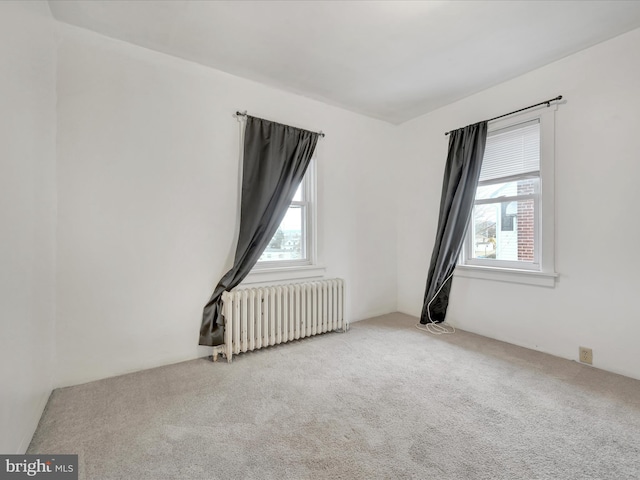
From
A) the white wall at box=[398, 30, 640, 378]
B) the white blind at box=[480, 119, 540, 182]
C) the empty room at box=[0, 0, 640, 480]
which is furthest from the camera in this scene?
the white blind at box=[480, 119, 540, 182]

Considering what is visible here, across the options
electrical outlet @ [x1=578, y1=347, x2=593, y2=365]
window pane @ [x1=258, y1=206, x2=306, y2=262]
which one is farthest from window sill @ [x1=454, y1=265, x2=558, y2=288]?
window pane @ [x1=258, y1=206, x2=306, y2=262]

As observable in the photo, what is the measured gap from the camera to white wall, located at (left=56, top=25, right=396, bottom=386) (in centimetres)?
226

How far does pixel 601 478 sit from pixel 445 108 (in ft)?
11.7

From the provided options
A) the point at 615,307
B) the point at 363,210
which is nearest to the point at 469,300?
the point at 615,307

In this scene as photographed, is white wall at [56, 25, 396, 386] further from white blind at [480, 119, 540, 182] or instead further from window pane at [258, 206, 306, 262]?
white blind at [480, 119, 540, 182]

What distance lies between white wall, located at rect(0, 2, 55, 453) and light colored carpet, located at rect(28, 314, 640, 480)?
34cm

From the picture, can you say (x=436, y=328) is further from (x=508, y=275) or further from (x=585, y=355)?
(x=585, y=355)

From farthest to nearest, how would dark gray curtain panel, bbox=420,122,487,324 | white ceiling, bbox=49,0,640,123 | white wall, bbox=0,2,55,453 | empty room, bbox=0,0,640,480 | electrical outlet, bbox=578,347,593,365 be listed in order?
dark gray curtain panel, bbox=420,122,487,324 → electrical outlet, bbox=578,347,593,365 → white ceiling, bbox=49,0,640,123 → empty room, bbox=0,0,640,480 → white wall, bbox=0,2,55,453

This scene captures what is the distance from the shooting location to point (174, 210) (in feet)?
8.72

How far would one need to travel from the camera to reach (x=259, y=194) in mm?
2965

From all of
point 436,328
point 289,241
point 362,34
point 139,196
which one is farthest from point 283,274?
point 362,34

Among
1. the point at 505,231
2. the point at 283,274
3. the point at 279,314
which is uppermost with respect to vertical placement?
the point at 505,231

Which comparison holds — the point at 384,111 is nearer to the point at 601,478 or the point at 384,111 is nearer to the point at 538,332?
the point at 538,332

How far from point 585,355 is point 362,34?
10.8 ft
